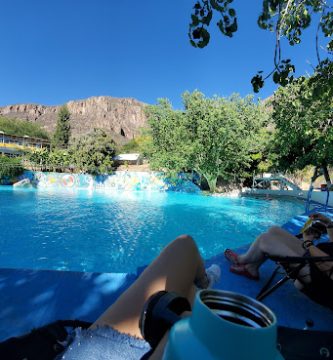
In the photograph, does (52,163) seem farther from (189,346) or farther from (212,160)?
(189,346)

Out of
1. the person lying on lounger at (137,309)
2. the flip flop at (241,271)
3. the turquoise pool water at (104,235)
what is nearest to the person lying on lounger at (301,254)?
the flip flop at (241,271)

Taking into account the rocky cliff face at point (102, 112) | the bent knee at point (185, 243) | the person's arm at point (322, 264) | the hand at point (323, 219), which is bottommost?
the person's arm at point (322, 264)

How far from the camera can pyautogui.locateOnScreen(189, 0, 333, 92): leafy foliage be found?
1223 millimetres

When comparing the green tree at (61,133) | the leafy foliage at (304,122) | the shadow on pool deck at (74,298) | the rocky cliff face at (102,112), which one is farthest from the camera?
the rocky cliff face at (102,112)

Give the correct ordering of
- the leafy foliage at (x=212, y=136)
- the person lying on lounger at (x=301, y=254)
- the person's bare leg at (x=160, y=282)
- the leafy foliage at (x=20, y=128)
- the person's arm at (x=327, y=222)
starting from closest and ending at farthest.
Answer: the person's bare leg at (x=160, y=282), the person lying on lounger at (x=301, y=254), the person's arm at (x=327, y=222), the leafy foliage at (x=212, y=136), the leafy foliage at (x=20, y=128)

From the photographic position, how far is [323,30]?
1.92 meters

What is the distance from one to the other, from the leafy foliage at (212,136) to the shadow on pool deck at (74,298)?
16245mm

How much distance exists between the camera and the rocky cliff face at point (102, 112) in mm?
97500

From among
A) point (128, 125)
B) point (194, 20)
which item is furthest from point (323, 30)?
point (128, 125)

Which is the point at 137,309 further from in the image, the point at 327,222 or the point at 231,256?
the point at 327,222

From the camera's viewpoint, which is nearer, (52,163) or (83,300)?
(83,300)

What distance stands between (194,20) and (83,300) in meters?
1.78

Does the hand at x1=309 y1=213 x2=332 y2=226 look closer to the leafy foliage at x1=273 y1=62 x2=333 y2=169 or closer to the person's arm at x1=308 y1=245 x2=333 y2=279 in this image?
the person's arm at x1=308 y1=245 x2=333 y2=279

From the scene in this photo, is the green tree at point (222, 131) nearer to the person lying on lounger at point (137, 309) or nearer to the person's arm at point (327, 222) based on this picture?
the person's arm at point (327, 222)
